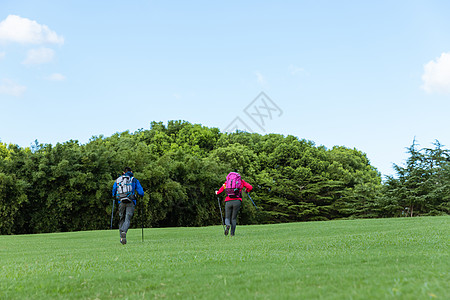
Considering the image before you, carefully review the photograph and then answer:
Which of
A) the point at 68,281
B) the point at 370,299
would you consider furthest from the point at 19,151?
the point at 370,299

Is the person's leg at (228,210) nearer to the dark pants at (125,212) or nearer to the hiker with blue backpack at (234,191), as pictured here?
the hiker with blue backpack at (234,191)

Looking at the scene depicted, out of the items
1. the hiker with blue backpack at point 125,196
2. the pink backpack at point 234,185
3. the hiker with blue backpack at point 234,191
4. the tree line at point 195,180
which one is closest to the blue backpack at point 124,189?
the hiker with blue backpack at point 125,196

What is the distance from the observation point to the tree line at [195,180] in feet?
113

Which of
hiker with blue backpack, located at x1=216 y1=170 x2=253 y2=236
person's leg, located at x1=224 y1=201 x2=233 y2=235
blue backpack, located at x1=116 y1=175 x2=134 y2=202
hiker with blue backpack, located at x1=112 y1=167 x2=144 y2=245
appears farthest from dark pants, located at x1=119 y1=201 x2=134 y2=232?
person's leg, located at x1=224 y1=201 x2=233 y2=235

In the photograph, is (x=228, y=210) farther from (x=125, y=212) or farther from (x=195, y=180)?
(x=195, y=180)

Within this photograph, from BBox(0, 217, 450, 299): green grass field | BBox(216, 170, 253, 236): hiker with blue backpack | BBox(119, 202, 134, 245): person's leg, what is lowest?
BBox(0, 217, 450, 299): green grass field

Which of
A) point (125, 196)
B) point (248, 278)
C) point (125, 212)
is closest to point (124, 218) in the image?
point (125, 212)

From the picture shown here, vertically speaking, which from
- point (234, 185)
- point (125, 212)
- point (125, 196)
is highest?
point (234, 185)

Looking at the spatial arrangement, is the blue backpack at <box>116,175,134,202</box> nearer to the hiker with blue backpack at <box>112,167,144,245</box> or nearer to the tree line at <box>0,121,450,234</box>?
the hiker with blue backpack at <box>112,167,144,245</box>

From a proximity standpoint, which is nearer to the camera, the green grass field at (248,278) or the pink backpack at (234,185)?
the green grass field at (248,278)

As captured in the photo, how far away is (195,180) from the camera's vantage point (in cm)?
4381

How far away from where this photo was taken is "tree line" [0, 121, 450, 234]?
34469mm

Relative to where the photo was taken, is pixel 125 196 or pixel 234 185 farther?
pixel 234 185

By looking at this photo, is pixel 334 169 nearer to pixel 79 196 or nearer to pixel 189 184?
pixel 189 184
